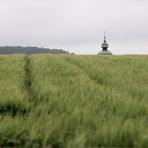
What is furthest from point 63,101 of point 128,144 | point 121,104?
point 128,144

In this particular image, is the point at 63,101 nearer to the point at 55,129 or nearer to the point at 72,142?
the point at 55,129

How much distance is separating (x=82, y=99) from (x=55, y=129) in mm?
2280

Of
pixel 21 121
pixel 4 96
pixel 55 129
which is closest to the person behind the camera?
pixel 55 129

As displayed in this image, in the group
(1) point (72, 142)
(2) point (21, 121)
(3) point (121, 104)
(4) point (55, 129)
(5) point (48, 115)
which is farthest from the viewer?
(3) point (121, 104)

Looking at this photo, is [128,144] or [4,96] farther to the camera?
[4,96]

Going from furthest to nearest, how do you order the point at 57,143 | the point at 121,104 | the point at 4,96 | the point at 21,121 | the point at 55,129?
1. the point at 4,96
2. the point at 121,104
3. the point at 21,121
4. the point at 55,129
5. the point at 57,143

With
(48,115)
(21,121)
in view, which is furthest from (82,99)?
(21,121)

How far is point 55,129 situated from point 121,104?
2158 mm

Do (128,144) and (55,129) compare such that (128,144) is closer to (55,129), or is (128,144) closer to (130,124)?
(130,124)

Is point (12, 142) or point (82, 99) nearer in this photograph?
point (12, 142)

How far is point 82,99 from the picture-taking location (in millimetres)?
8328

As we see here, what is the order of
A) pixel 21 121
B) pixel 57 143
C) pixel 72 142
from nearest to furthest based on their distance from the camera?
pixel 72 142 → pixel 57 143 → pixel 21 121

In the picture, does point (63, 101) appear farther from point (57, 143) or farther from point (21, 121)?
point (57, 143)

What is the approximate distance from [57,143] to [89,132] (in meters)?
0.47
